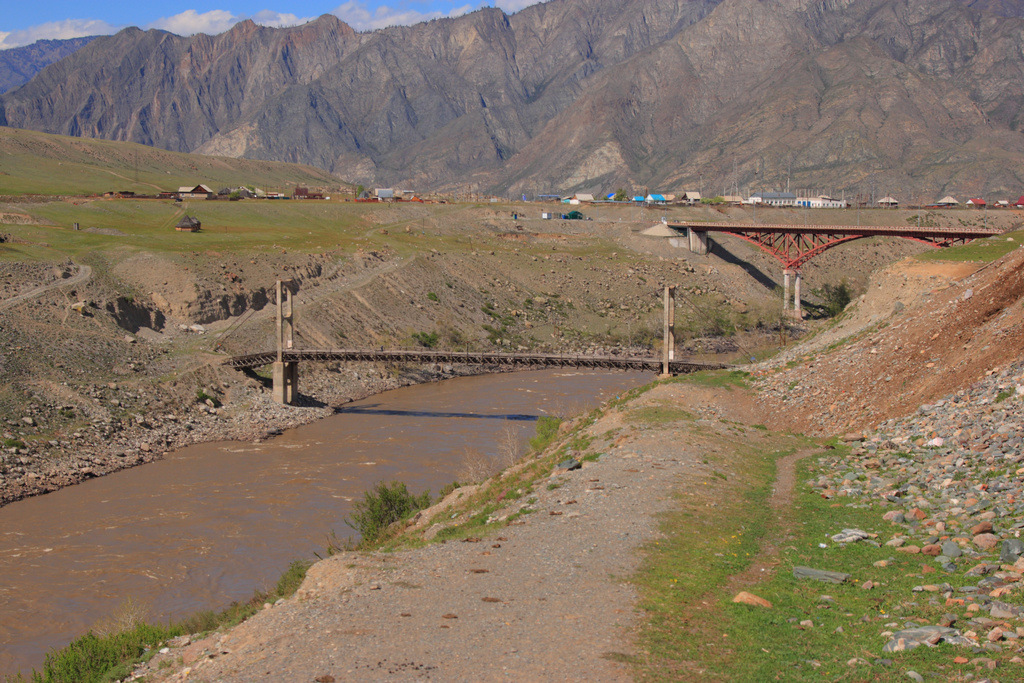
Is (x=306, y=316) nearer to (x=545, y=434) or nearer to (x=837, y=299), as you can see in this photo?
(x=545, y=434)

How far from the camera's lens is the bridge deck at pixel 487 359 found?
4341cm

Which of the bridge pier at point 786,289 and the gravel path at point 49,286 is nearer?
the gravel path at point 49,286

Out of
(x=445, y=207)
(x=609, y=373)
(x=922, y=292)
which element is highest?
(x=445, y=207)

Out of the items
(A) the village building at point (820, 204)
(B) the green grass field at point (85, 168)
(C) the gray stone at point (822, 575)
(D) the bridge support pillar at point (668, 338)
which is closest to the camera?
(C) the gray stone at point (822, 575)

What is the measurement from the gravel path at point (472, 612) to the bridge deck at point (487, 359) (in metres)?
23.2

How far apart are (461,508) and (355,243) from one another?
60514mm

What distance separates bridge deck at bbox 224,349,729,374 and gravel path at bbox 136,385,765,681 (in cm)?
2324

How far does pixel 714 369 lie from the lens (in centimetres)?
4334

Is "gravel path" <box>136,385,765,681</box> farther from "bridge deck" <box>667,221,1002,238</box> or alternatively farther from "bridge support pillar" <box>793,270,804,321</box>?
"bridge support pillar" <box>793,270,804,321</box>

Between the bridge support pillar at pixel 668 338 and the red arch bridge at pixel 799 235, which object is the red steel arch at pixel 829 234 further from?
the bridge support pillar at pixel 668 338

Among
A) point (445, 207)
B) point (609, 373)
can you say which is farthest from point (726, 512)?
point (445, 207)

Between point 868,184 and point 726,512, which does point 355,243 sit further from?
point 868,184

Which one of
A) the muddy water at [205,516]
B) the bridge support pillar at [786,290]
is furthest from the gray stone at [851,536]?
the bridge support pillar at [786,290]

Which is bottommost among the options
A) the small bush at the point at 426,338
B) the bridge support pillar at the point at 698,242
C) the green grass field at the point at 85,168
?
the small bush at the point at 426,338
